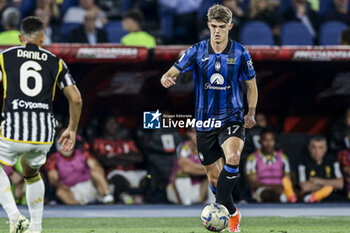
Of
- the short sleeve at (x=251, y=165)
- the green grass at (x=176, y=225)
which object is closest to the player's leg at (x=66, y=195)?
the green grass at (x=176, y=225)

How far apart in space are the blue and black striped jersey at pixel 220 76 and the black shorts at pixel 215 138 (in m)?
0.06

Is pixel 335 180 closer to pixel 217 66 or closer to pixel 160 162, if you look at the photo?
pixel 160 162

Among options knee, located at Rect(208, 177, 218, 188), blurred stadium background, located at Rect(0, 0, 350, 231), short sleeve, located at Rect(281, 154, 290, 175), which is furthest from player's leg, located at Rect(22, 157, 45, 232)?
short sleeve, located at Rect(281, 154, 290, 175)

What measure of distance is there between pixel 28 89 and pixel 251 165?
19.5ft

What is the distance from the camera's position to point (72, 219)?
9727 millimetres

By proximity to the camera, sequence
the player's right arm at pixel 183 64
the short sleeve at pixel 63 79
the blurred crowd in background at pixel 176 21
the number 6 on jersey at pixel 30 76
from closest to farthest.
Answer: the number 6 on jersey at pixel 30 76
the short sleeve at pixel 63 79
the player's right arm at pixel 183 64
the blurred crowd in background at pixel 176 21

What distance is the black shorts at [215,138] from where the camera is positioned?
24.8 ft

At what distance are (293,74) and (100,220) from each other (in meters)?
4.05

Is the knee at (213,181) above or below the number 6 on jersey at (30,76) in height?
below

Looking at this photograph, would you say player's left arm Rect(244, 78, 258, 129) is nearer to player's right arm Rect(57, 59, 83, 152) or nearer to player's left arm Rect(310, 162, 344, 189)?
player's right arm Rect(57, 59, 83, 152)

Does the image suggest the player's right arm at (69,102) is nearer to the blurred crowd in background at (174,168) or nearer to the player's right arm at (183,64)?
the player's right arm at (183,64)

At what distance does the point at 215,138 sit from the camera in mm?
7777

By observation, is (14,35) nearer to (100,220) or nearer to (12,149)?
(100,220)

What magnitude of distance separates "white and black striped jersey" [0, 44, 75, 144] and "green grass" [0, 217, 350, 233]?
1756 millimetres
